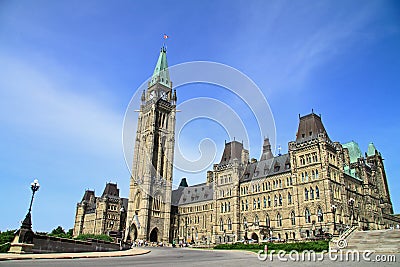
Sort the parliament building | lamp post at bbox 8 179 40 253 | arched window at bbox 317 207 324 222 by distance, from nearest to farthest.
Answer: lamp post at bbox 8 179 40 253 → arched window at bbox 317 207 324 222 → the parliament building

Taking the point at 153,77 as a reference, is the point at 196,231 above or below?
below

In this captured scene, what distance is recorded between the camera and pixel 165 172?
8438 cm

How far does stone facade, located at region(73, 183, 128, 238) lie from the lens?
3620 inches

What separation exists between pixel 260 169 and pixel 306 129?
1335 cm

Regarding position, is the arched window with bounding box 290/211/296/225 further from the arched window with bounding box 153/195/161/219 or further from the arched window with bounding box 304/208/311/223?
the arched window with bounding box 153/195/161/219

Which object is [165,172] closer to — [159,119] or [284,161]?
[159,119]

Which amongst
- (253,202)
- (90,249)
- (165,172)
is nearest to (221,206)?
(253,202)

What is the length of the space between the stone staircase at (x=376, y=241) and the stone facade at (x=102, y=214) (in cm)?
6419

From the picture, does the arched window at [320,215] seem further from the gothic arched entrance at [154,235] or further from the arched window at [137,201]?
the arched window at [137,201]

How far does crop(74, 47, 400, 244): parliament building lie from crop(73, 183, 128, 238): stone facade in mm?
305

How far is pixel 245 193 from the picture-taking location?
2445 inches

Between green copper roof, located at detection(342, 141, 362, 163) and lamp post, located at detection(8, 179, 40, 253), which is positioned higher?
green copper roof, located at detection(342, 141, 362, 163)

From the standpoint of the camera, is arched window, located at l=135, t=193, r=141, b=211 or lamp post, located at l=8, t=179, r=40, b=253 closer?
lamp post, located at l=8, t=179, r=40, b=253

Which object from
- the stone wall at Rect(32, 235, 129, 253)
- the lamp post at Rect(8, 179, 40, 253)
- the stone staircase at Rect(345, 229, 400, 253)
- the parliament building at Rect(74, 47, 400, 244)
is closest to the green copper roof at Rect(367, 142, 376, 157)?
the parliament building at Rect(74, 47, 400, 244)
